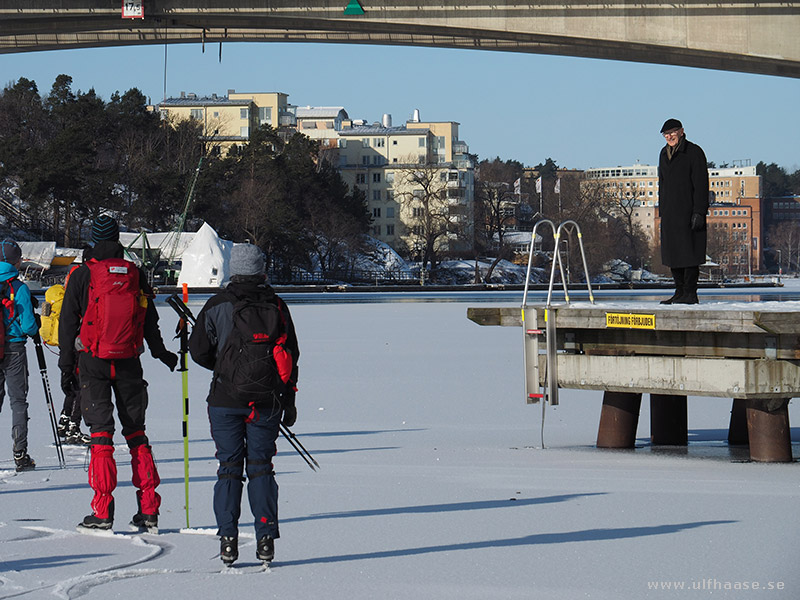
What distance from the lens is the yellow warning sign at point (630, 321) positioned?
9.87 meters

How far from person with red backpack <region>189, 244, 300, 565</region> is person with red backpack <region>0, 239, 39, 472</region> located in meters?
3.38

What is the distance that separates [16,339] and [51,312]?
1.79 metres

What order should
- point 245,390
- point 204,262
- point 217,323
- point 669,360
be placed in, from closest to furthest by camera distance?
point 245,390 < point 217,323 < point 669,360 < point 204,262

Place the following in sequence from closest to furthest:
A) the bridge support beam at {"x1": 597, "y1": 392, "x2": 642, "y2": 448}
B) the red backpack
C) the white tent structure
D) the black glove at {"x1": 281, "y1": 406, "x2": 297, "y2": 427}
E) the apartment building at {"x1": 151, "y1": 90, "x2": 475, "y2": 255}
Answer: the black glove at {"x1": 281, "y1": 406, "x2": 297, "y2": 427}
the red backpack
the bridge support beam at {"x1": 597, "y1": 392, "x2": 642, "y2": 448}
the white tent structure
the apartment building at {"x1": 151, "y1": 90, "x2": 475, "y2": 255}

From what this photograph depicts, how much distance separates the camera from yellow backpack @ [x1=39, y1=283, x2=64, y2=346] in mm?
10695

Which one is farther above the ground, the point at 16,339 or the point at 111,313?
the point at 111,313

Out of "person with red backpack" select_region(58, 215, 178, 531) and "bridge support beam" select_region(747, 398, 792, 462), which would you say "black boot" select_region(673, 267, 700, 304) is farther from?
"person with red backpack" select_region(58, 215, 178, 531)

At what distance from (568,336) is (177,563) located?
530 centimetres

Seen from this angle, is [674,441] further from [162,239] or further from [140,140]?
[140,140]

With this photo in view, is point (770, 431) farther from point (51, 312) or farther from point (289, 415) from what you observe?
point (51, 312)

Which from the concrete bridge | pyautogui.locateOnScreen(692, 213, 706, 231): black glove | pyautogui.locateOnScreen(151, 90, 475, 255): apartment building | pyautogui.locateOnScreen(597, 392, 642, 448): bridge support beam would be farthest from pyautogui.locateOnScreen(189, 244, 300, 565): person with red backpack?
pyautogui.locateOnScreen(151, 90, 475, 255): apartment building

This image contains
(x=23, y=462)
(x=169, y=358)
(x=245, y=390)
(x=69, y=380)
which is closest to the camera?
(x=245, y=390)

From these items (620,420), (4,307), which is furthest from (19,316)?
(620,420)

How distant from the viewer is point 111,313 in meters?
6.88
